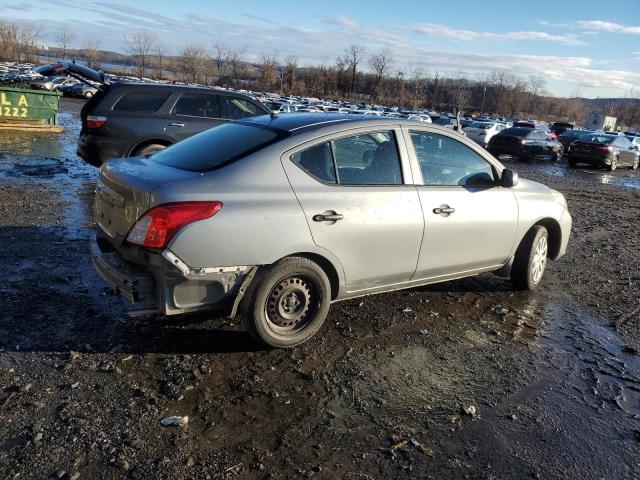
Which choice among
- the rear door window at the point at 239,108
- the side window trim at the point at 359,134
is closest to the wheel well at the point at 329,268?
the side window trim at the point at 359,134

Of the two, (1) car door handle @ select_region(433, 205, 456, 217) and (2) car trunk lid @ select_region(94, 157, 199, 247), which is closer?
(2) car trunk lid @ select_region(94, 157, 199, 247)

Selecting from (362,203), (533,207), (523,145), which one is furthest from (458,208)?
(523,145)

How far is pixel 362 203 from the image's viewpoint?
162 inches

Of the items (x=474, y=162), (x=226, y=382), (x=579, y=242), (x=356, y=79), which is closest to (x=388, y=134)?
(x=474, y=162)

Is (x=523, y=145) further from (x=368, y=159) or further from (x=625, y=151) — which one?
(x=368, y=159)

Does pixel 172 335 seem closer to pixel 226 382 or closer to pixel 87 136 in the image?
pixel 226 382

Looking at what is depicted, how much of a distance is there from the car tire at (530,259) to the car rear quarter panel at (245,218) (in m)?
2.55

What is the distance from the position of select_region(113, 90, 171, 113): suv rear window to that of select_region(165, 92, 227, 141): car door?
0.26 metres

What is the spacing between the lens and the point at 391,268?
14.5 feet

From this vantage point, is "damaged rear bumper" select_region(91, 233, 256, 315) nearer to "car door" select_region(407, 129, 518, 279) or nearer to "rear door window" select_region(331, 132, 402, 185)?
"rear door window" select_region(331, 132, 402, 185)

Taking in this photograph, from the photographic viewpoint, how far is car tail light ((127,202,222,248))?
344 centimetres

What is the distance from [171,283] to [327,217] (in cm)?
117

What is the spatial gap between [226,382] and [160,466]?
34.8 inches

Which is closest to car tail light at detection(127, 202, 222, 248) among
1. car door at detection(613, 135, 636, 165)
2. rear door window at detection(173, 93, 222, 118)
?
rear door window at detection(173, 93, 222, 118)
